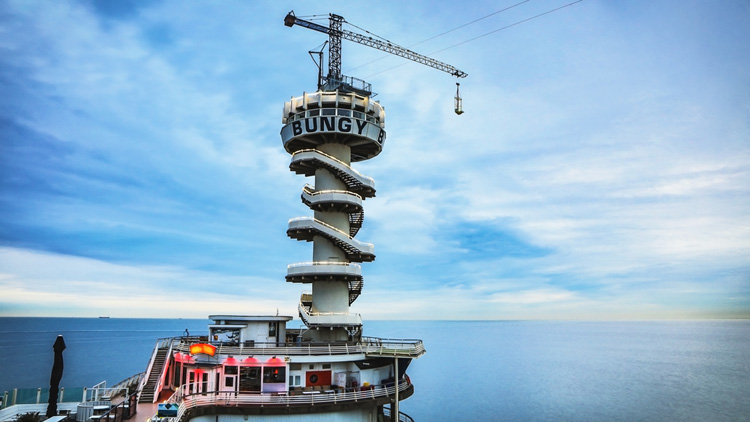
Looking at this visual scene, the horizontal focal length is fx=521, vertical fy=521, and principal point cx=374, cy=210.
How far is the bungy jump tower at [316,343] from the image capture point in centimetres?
3734

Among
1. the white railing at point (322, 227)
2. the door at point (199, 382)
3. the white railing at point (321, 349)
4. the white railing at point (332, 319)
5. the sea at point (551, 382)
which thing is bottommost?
the sea at point (551, 382)

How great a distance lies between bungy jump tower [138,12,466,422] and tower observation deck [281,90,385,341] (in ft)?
0.34

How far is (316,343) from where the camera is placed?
42719mm

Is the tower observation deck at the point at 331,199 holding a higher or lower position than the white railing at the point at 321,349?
higher

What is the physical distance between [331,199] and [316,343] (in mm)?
14357

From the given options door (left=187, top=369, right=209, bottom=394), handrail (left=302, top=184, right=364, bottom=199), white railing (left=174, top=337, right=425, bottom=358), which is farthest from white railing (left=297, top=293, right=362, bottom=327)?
handrail (left=302, top=184, right=364, bottom=199)

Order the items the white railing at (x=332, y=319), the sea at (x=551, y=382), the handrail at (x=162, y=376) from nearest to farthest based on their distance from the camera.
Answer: the handrail at (x=162, y=376) < the white railing at (x=332, y=319) < the sea at (x=551, y=382)

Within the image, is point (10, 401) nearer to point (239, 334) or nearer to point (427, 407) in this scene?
point (239, 334)

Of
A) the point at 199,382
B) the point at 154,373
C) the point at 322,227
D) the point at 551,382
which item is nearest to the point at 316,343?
the point at 199,382

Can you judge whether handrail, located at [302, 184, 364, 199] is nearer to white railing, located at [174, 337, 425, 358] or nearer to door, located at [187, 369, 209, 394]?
white railing, located at [174, 337, 425, 358]

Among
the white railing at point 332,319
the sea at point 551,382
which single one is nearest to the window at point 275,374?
the white railing at point 332,319

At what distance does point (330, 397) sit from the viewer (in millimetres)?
37812

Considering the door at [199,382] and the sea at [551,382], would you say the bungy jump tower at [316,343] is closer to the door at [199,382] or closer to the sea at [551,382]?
the door at [199,382]

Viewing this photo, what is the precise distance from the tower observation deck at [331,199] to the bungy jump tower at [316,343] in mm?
104
